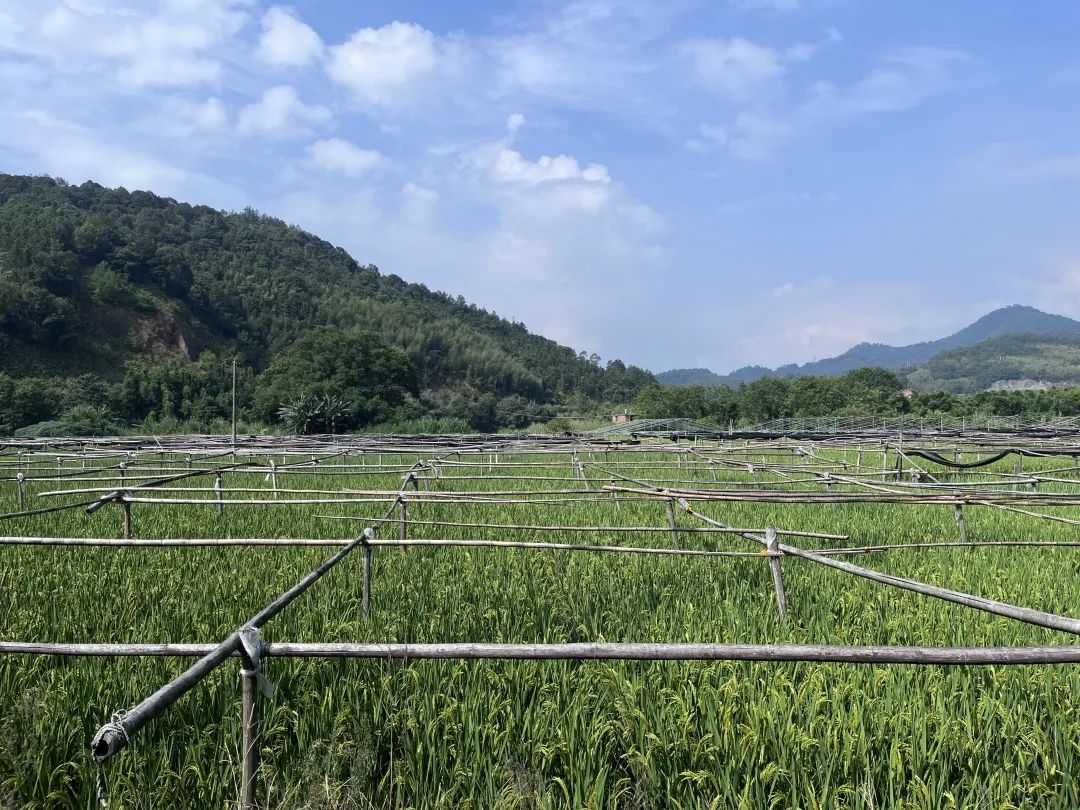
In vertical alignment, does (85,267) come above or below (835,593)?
above

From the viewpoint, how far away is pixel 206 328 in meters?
66.6

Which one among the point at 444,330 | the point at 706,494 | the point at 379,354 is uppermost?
the point at 444,330

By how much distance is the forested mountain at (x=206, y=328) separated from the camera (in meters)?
47.7

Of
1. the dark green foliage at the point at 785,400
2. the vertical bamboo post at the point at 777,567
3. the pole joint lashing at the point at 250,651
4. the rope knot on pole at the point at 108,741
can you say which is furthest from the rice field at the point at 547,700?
the dark green foliage at the point at 785,400

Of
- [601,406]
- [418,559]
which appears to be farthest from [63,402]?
[601,406]

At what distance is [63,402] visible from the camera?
43000mm

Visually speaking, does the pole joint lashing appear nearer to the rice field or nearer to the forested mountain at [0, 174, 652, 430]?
the rice field

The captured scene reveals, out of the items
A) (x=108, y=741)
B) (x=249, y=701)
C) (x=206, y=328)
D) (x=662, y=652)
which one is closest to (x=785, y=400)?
(x=206, y=328)

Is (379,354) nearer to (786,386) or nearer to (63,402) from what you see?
(63,402)

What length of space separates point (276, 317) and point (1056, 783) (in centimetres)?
8004

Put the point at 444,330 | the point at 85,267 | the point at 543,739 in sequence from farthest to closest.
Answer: the point at 444,330 → the point at 85,267 → the point at 543,739

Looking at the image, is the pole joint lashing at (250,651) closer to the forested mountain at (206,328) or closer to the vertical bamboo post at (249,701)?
the vertical bamboo post at (249,701)

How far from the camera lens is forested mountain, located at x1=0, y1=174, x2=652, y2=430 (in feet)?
156

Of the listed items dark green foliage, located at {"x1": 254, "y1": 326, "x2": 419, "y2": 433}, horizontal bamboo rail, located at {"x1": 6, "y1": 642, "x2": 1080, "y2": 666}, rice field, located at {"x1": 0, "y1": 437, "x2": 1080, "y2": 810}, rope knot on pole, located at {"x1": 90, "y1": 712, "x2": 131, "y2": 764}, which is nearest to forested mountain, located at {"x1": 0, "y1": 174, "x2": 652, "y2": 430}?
dark green foliage, located at {"x1": 254, "y1": 326, "x2": 419, "y2": 433}
